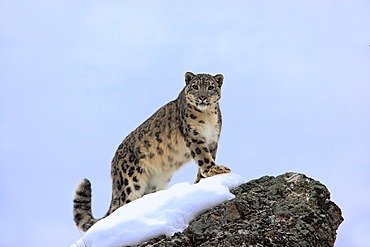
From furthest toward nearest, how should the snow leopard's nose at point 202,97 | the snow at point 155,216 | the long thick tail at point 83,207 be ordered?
the snow leopard's nose at point 202,97
the long thick tail at point 83,207
the snow at point 155,216

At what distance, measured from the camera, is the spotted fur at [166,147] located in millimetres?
13742

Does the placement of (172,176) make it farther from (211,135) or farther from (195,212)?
(195,212)

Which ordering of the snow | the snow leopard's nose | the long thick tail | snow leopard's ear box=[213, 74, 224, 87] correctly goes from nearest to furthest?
1. the snow
2. the long thick tail
3. the snow leopard's nose
4. snow leopard's ear box=[213, 74, 224, 87]

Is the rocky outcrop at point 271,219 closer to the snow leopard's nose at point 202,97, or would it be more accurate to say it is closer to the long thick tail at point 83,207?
the snow leopard's nose at point 202,97

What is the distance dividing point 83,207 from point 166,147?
2142mm

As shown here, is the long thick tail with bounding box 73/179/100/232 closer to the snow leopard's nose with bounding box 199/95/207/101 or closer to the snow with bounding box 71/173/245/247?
the snow leopard's nose with bounding box 199/95/207/101

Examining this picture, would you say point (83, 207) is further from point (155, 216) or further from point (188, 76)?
point (155, 216)

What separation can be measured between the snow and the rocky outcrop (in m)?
0.13

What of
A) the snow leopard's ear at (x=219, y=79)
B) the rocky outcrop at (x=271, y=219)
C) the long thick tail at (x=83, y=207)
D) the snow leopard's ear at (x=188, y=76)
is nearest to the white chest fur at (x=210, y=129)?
the snow leopard's ear at (x=219, y=79)

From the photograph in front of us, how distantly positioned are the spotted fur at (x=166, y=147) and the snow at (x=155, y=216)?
11.2 feet

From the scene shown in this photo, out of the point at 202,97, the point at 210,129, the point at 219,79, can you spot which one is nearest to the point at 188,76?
the point at 219,79

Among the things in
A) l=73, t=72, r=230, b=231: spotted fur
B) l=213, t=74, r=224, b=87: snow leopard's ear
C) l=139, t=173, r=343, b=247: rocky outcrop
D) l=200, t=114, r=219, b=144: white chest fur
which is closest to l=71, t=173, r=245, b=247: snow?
l=139, t=173, r=343, b=247: rocky outcrop

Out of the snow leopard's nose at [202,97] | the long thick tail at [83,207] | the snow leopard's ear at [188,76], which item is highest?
the snow leopard's ear at [188,76]

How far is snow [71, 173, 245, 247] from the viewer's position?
8758 mm
